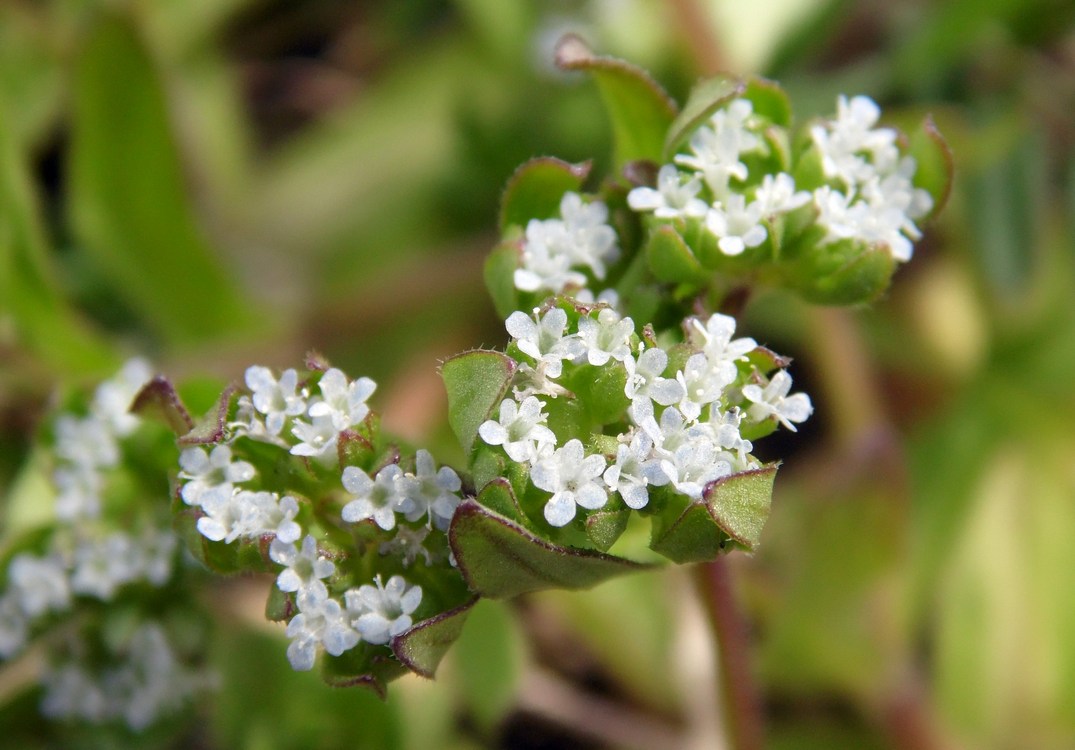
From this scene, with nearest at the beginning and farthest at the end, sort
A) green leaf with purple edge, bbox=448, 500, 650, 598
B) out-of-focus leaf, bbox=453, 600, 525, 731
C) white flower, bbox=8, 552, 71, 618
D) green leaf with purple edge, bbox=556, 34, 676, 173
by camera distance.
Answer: green leaf with purple edge, bbox=448, 500, 650, 598
green leaf with purple edge, bbox=556, 34, 676, 173
white flower, bbox=8, 552, 71, 618
out-of-focus leaf, bbox=453, 600, 525, 731

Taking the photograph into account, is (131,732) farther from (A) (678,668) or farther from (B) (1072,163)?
(B) (1072,163)

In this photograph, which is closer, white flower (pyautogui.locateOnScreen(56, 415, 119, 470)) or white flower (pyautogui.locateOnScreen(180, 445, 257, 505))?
white flower (pyautogui.locateOnScreen(180, 445, 257, 505))

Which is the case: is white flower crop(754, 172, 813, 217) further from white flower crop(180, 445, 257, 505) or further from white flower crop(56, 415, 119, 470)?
white flower crop(56, 415, 119, 470)

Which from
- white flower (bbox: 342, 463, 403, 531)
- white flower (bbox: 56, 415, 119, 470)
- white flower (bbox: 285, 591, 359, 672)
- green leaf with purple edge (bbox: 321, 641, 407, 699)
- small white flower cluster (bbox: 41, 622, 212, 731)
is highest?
white flower (bbox: 342, 463, 403, 531)

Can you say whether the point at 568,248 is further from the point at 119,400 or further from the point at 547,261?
the point at 119,400

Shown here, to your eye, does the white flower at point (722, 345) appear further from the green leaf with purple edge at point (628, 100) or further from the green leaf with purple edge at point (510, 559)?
the green leaf with purple edge at point (628, 100)

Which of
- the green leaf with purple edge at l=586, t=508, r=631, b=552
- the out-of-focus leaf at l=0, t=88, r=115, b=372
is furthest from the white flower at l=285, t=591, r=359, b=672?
the out-of-focus leaf at l=0, t=88, r=115, b=372
